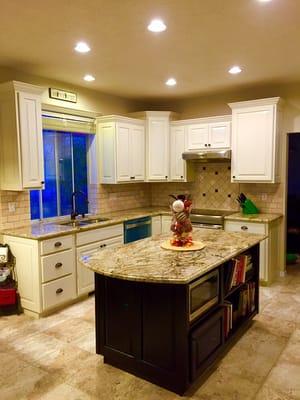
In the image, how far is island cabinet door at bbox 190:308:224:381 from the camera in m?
2.46

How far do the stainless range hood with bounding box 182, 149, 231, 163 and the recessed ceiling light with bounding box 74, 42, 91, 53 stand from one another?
244 cm

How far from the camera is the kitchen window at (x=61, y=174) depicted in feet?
15.3

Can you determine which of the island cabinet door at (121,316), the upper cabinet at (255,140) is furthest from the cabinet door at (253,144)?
the island cabinet door at (121,316)

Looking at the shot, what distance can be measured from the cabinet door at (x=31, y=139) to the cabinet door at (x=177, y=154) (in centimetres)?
235

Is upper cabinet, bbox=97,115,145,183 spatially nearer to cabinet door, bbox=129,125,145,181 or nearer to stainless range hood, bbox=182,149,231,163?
cabinet door, bbox=129,125,145,181

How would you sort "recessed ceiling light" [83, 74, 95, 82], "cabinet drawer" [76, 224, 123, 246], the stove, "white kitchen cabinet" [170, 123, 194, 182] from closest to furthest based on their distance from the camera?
"cabinet drawer" [76, 224, 123, 246] → "recessed ceiling light" [83, 74, 95, 82] → the stove → "white kitchen cabinet" [170, 123, 194, 182]

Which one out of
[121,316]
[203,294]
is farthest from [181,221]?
[121,316]

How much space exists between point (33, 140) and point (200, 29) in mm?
2191

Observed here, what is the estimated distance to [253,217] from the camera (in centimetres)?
473

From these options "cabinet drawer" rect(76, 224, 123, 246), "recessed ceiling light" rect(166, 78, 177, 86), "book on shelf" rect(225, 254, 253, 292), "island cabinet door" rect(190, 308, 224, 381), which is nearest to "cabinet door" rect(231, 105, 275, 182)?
"recessed ceiling light" rect(166, 78, 177, 86)

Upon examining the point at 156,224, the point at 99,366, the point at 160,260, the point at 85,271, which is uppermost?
the point at 160,260

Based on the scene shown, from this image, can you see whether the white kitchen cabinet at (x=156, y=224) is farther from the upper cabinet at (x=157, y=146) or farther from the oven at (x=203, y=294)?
the oven at (x=203, y=294)

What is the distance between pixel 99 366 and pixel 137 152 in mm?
3478

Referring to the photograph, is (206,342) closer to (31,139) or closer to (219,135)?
(31,139)
